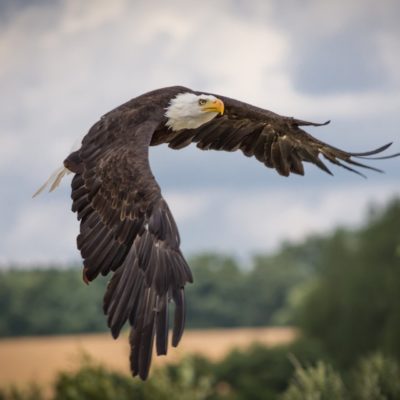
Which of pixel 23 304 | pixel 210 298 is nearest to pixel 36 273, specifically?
pixel 23 304

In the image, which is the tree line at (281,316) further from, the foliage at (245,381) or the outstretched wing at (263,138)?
the outstretched wing at (263,138)

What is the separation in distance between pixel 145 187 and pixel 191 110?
1.80 meters

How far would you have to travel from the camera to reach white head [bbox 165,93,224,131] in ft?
41.2

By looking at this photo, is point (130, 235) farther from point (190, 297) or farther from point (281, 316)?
point (281, 316)

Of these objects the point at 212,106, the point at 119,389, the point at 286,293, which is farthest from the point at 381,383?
the point at 286,293

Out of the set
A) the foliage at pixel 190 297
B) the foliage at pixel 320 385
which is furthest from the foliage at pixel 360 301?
the foliage at pixel 320 385

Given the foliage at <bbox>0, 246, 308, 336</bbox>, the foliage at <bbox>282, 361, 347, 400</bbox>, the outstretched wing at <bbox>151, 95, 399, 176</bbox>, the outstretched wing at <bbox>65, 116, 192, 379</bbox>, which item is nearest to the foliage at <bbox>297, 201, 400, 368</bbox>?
the foliage at <bbox>0, 246, 308, 336</bbox>

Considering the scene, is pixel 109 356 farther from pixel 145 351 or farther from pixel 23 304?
pixel 145 351

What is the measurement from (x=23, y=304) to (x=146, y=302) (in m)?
56.1

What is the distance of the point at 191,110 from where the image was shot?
1262 centimetres

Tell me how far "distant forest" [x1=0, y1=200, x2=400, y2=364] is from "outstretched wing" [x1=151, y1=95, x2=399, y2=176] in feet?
71.1

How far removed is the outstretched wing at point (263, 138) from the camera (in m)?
13.7

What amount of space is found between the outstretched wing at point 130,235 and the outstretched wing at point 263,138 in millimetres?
1931

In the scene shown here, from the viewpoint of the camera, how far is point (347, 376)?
38.2 meters
